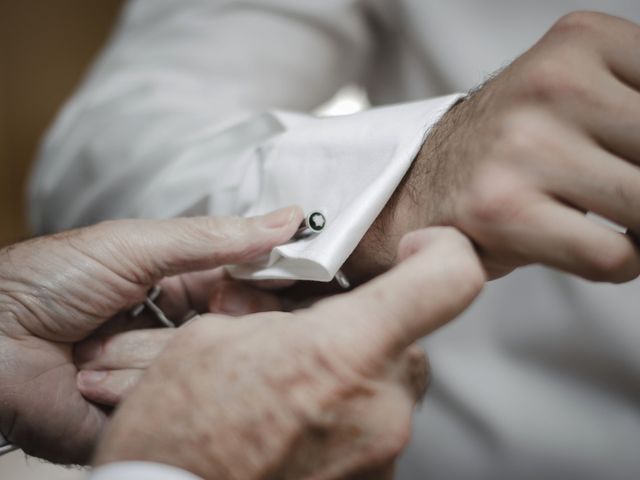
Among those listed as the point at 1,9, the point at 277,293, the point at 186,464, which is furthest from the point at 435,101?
the point at 1,9

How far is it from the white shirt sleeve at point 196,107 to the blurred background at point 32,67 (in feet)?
3.84

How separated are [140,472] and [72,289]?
0.88 ft

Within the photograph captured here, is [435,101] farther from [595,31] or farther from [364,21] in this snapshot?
[364,21]

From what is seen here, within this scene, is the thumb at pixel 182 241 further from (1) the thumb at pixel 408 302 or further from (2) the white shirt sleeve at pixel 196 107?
(1) the thumb at pixel 408 302

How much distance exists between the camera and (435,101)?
0.50m

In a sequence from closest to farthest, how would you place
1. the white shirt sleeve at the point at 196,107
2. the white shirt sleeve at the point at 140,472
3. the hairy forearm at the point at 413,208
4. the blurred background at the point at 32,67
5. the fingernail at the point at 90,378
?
1. the white shirt sleeve at the point at 140,472
2. the hairy forearm at the point at 413,208
3. the fingernail at the point at 90,378
4. the white shirt sleeve at the point at 196,107
5. the blurred background at the point at 32,67

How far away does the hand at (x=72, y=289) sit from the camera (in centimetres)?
52

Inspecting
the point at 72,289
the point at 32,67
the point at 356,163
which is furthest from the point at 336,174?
the point at 32,67

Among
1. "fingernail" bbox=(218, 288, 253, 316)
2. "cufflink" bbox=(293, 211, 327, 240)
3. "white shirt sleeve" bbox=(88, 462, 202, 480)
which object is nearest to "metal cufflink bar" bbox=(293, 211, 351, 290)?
"cufflink" bbox=(293, 211, 327, 240)

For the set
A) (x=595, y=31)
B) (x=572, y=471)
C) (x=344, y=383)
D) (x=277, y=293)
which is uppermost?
(x=595, y=31)

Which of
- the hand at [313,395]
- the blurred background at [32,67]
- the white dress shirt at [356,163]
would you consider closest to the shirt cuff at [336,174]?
the white dress shirt at [356,163]

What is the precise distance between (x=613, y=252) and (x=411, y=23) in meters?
0.56

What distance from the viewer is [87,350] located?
572mm

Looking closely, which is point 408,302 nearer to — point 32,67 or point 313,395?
point 313,395
